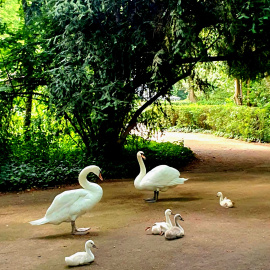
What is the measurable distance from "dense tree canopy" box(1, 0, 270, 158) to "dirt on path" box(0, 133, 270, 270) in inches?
105

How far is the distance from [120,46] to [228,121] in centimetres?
1341

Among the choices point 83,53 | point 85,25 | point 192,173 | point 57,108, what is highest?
point 85,25

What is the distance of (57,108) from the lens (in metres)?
11.3

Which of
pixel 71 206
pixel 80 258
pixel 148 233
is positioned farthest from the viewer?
pixel 71 206

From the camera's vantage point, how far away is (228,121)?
76.2 feet

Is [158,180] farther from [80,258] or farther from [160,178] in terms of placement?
[80,258]

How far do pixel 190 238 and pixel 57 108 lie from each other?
6709 mm

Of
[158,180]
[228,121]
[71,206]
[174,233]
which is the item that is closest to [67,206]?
[71,206]

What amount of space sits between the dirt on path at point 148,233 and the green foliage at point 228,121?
930 cm

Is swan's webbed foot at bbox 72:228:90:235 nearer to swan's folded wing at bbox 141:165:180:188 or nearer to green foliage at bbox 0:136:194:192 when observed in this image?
swan's folded wing at bbox 141:165:180:188

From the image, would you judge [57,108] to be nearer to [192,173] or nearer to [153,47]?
[153,47]

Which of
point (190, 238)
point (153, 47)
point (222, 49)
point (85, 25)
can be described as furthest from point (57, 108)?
point (190, 238)

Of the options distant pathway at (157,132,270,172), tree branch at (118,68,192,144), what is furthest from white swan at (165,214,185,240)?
distant pathway at (157,132,270,172)

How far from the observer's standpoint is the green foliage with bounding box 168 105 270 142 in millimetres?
20234
